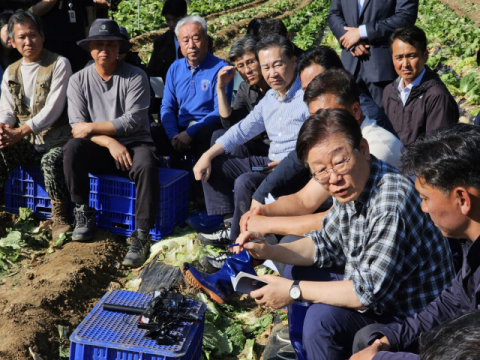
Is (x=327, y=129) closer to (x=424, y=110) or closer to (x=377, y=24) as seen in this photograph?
(x=424, y=110)

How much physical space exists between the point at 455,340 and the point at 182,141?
4.29 m

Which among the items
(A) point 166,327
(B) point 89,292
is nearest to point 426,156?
(A) point 166,327

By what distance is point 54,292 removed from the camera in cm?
376

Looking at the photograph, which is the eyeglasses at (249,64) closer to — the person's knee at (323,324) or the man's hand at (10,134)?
the man's hand at (10,134)

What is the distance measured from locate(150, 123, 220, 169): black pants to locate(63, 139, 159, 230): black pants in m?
0.70

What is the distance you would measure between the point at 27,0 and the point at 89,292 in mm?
4277

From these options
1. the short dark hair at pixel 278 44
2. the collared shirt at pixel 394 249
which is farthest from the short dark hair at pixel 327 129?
the short dark hair at pixel 278 44

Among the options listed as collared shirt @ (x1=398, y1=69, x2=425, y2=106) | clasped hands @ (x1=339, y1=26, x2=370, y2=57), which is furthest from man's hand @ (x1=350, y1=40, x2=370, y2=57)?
collared shirt @ (x1=398, y1=69, x2=425, y2=106)

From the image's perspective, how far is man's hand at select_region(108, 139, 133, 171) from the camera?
4.57m

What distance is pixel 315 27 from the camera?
17047 mm

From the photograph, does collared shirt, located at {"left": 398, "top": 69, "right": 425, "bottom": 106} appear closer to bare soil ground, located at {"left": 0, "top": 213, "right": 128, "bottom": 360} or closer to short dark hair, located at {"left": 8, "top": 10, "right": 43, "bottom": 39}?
bare soil ground, located at {"left": 0, "top": 213, "right": 128, "bottom": 360}

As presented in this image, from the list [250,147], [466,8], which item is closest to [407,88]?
[250,147]

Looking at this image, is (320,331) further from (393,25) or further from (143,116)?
(393,25)

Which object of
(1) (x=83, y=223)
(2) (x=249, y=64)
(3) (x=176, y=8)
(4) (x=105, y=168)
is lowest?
(1) (x=83, y=223)
